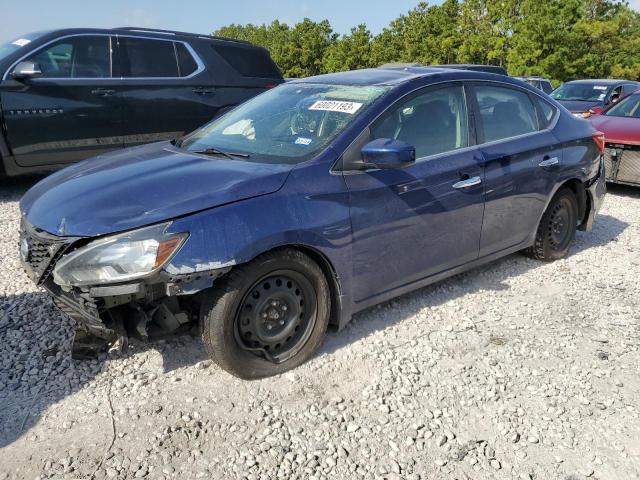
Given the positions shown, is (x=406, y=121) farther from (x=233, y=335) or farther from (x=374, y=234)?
(x=233, y=335)

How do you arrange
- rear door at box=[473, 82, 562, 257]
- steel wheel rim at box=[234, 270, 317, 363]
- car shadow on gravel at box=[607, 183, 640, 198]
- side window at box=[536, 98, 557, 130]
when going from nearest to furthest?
steel wheel rim at box=[234, 270, 317, 363] → rear door at box=[473, 82, 562, 257] → side window at box=[536, 98, 557, 130] → car shadow on gravel at box=[607, 183, 640, 198]

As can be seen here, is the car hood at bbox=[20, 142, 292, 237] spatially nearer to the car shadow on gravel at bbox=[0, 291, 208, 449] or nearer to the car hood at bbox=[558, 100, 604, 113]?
the car shadow on gravel at bbox=[0, 291, 208, 449]

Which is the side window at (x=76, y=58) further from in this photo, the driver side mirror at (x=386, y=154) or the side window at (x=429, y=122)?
the driver side mirror at (x=386, y=154)

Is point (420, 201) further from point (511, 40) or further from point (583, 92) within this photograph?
point (511, 40)

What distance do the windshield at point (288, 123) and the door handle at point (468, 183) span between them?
821mm

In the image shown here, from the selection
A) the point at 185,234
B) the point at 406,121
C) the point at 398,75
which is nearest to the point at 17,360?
the point at 185,234

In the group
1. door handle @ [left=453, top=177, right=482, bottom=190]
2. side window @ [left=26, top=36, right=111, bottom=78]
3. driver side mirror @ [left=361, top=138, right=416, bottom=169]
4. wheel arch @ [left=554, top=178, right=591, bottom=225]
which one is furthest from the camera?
side window @ [left=26, top=36, right=111, bottom=78]

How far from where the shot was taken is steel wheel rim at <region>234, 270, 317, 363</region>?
2846 millimetres

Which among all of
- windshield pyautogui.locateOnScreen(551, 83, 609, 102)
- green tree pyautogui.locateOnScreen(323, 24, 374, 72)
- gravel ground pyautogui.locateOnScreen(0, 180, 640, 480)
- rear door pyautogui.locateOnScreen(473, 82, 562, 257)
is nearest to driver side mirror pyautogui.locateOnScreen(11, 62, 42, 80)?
gravel ground pyautogui.locateOnScreen(0, 180, 640, 480)

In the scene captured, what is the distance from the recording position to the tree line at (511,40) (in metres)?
28.2

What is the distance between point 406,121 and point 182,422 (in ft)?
7.42

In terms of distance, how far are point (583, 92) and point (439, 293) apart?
12.1 metres

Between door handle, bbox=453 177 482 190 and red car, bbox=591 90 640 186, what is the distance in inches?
181

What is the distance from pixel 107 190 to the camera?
2814 millimetres
